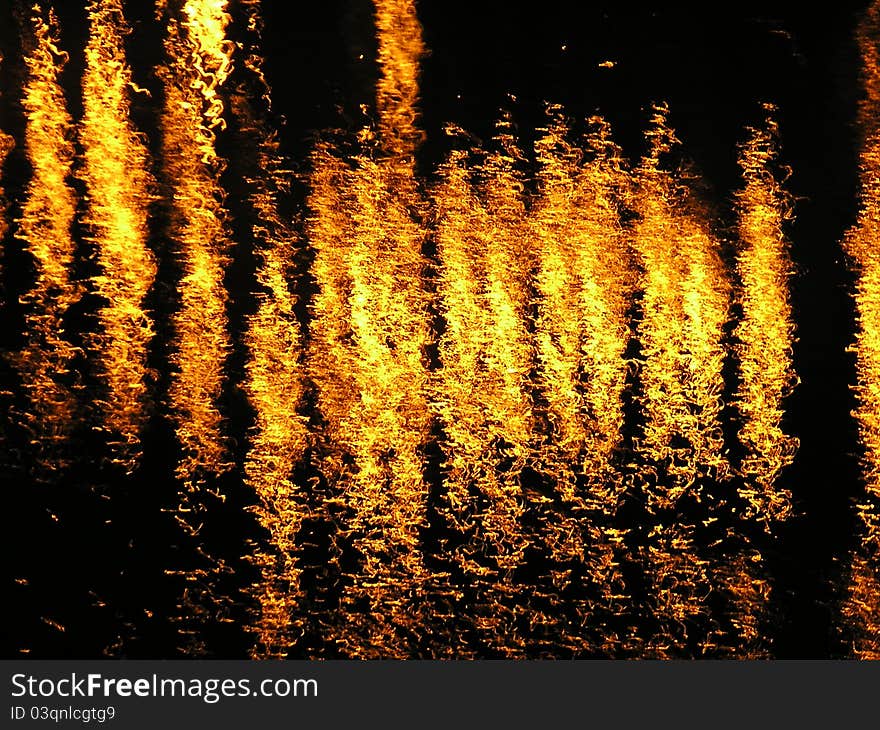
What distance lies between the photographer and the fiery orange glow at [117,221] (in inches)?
11.9

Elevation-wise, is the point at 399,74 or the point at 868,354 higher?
the point at 399,74

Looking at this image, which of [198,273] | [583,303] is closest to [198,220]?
[198,273]

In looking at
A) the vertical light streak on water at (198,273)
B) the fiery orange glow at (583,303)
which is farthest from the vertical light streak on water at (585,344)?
the vertical light streak on water at (198,273)

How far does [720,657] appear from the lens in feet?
0.96

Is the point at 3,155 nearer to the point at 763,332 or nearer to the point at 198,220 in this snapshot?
the point at 198,220

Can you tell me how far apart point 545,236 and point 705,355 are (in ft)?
0.22

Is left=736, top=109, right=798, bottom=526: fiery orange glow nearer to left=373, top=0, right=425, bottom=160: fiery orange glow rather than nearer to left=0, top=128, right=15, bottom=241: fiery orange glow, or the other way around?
left=373, top=0, right=425, bottom=160: fiery orange glow

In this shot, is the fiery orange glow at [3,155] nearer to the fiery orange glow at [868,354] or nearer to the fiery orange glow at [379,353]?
the fiery orange glow at [379,353]

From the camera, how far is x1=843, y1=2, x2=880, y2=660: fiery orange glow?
0.97ft

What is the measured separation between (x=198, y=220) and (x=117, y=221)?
0.09 ft

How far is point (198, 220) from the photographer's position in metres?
0.32

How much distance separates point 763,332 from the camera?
0.32 m

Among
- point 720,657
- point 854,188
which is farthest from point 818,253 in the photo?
point 720,657

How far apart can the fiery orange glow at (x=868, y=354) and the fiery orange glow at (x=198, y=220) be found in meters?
0.21
